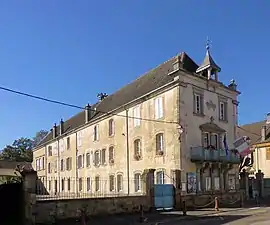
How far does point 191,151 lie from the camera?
29719 mm

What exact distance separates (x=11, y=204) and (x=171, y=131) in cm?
1369

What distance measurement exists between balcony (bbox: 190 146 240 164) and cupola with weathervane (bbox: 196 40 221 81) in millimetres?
6352

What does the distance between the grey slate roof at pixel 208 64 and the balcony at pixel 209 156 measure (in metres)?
7.05

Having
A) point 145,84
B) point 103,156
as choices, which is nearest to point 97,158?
point 103,156

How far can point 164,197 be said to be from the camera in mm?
25000

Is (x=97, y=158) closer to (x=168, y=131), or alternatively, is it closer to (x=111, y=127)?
(x=111, y=127)

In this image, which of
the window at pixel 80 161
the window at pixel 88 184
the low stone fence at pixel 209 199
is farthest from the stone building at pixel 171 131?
the window at pixel 80 161

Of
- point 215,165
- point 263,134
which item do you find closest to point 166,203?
point 215,165

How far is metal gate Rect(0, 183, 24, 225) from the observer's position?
19.5 metres

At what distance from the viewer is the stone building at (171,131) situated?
1168 inches

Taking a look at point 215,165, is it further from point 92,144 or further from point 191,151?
point 92,144

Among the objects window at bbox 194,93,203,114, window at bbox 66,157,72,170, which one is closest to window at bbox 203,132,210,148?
window at bbox 194,93,203,114

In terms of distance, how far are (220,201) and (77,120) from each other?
28.2 m

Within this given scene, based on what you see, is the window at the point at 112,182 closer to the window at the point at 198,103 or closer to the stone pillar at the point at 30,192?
the window at the point at 198,103
